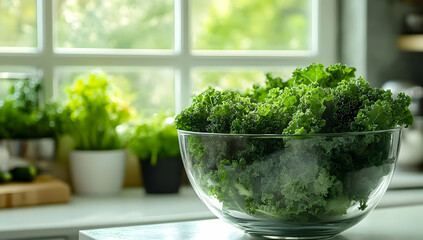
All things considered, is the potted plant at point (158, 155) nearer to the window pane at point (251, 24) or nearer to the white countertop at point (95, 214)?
the white countertop at point (95, 214)

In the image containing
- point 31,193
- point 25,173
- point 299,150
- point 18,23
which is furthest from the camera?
point 18,23

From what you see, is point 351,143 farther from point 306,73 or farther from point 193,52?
point 193,52

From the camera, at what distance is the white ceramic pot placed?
218 cm

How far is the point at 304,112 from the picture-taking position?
81cm

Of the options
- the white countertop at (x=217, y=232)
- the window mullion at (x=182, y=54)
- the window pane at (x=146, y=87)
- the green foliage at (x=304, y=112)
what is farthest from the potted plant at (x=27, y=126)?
the green foliage at (x=304, y=112)

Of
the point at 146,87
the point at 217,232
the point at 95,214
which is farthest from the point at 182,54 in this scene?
the point at 217,232

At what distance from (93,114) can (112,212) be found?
18.2 inches

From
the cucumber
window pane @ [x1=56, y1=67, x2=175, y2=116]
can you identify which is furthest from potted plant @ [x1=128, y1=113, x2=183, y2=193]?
the cucumber

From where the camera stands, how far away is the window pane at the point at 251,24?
8.34 ft

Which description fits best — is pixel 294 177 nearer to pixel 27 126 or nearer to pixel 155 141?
pixel 155 141

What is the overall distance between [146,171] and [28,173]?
15.5 inches

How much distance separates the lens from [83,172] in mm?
2184

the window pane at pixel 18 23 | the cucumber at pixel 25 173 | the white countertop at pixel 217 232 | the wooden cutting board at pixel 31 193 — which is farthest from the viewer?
the window pane at pixel 18 23

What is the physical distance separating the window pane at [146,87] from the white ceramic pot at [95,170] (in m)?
0.30
